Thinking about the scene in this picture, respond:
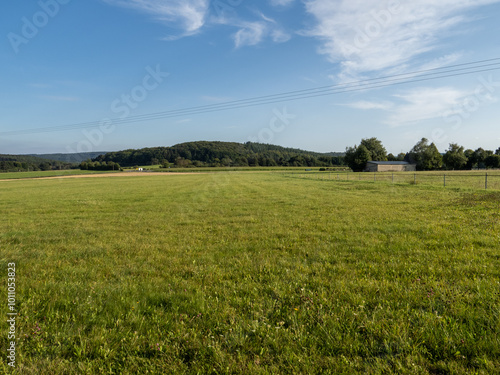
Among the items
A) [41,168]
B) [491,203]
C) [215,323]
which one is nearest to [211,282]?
[215,323]

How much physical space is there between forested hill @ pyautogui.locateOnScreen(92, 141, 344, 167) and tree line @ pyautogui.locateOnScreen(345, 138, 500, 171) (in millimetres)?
49743

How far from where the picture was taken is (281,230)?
29.8 ft

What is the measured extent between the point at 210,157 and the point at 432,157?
11110 cm

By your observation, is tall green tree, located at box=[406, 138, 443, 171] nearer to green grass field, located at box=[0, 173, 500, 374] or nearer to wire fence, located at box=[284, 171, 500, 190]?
wire fence, located at box=[284, 171, 500, 190]

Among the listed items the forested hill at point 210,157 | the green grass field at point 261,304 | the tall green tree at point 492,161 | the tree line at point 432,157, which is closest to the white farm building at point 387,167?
the tree line at point 432,157

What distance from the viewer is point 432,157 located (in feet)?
335

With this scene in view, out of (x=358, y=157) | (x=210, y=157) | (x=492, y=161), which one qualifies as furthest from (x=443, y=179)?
(x=210, y=157)

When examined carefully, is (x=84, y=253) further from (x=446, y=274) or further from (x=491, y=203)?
(x=491, y=203)

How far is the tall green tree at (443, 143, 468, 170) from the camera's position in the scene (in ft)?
335

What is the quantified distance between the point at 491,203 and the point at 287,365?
647 inches

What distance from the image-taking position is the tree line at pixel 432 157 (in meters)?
102

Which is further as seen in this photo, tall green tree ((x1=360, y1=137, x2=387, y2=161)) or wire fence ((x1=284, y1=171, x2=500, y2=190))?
tall green tree ((x1=360, y1=137, x2=387, y2=161))

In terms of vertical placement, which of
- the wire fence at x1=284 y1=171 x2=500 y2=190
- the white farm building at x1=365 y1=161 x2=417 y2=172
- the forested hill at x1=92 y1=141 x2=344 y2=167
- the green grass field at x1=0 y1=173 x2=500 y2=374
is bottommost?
the green grass field at x1=0 y1=173 x2=500 y2=374

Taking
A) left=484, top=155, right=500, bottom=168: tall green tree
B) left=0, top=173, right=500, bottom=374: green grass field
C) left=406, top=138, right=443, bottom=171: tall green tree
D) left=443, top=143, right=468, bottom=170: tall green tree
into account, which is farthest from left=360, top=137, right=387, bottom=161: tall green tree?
left=0, top=173, right=500, bottom=374: green grass field
